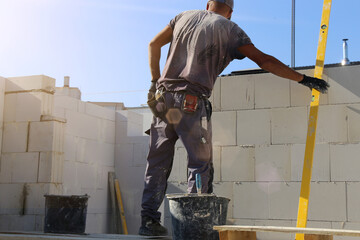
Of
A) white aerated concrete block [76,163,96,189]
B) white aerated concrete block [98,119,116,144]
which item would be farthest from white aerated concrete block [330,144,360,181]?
white aerated concrete block [98,119,116,144]

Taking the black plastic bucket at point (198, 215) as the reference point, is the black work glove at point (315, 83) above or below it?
above

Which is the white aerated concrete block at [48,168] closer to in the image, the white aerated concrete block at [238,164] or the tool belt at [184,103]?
the white aerated concrete block at [238,164]

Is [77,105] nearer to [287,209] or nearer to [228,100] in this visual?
[228,100]

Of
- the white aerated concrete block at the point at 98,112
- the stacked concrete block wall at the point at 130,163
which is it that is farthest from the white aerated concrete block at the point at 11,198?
the stacked concrete block wall at the point at 130,163

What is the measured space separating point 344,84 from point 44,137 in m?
3.99

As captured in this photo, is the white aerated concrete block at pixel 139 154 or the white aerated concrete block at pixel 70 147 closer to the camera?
the white aerated concrete block at pixel 70 147

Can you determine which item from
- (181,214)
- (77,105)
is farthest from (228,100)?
(77,105)

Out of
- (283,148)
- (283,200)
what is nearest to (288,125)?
(283,148)

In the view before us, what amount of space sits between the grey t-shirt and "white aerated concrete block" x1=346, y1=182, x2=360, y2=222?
137 centimetres

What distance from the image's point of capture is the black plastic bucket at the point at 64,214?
4.49m

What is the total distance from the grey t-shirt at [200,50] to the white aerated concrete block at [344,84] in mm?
1096

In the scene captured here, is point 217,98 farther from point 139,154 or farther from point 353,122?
point 139,154

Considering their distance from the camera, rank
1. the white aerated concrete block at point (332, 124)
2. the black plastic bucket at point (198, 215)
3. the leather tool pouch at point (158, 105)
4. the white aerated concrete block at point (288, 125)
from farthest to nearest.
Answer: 1. the white aerated concrete block at point (288, 125)
2. the white aerated concrete block at point (332, 124)
3. the leather tool pouch at point (158, 105)
4. the black plastic bucket at point (198, 215)

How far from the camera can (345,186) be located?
3521mm
